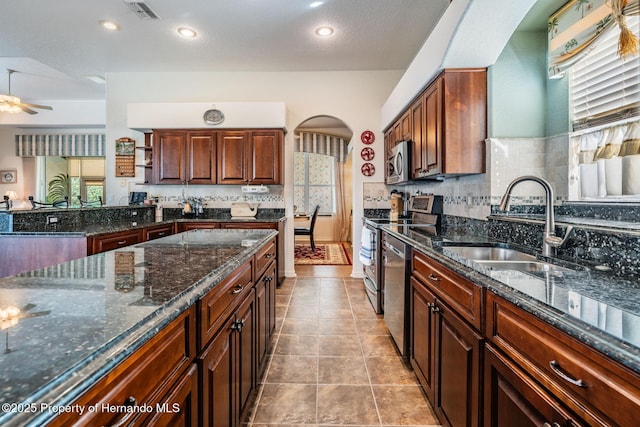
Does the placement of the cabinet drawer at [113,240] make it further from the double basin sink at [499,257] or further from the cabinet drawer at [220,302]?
the double basin sink at [499,257]

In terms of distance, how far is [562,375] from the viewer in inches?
29.3

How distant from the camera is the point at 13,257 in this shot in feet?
8.54

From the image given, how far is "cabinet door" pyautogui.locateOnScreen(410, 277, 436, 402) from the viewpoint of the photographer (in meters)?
1.62

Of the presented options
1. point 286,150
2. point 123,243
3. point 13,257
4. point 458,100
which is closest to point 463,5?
point 458,100

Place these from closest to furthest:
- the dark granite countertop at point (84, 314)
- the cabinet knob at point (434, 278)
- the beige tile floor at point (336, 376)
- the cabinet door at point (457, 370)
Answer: the dark granite countertop at point (84, 314), the cabinet door at point (457, 370), the cabinet knob at point (434, 278), the beige tile floor at point (336, 376)

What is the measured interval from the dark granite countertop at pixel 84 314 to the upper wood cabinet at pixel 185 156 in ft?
10.0

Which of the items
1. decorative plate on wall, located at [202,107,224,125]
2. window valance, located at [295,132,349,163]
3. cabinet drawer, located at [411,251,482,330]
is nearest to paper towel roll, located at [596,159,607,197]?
cabinet drawer, located at [411,251,482,330]

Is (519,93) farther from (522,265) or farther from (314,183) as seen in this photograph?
(314,183)

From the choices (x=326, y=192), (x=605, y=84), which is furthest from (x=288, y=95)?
(x=326, y=192)

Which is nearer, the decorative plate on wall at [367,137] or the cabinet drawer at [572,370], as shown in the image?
the cabinet drawer at [572,370]

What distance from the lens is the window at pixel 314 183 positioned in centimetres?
814

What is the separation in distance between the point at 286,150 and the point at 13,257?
3.06 meters

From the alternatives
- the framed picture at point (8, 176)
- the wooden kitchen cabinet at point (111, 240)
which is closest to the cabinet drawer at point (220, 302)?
the wooden kitchen cabinet at point (111, 240)

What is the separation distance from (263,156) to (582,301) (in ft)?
12.4
